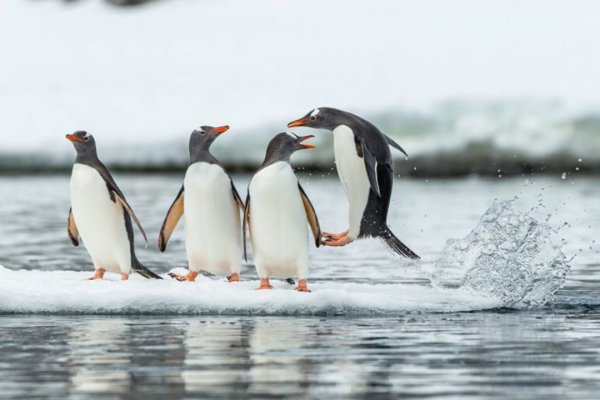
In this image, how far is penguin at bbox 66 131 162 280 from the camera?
10.1 m

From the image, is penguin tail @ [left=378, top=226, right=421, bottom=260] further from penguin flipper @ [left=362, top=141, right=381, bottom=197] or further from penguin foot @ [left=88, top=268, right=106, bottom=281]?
penguin foot @ [left=88, top=268, right=106, bottom=281]

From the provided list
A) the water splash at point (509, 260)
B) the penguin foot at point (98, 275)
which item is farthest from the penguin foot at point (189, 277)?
the water splash at point (509, 260)

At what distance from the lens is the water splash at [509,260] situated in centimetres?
982

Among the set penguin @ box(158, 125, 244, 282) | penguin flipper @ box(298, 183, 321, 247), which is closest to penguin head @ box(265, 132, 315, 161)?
penguin flipper @ box(298, 183, 321, 247)

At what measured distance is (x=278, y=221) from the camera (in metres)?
9.52

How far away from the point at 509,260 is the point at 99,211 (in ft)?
8.05

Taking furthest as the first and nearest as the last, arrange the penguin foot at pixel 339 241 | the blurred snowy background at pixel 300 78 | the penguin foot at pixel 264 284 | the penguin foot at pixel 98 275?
1. the blurred snowy background at pixel 300 78
2. the penguin foot at pixel 339 241
3. the penguin foot at pixel 98 275
4. the penguin foot at pixel 264 284

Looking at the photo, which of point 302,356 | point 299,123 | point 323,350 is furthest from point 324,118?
point 302,356

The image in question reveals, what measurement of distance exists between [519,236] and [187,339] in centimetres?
313

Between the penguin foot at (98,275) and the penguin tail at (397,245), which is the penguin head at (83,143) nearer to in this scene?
the penguin foot at (98,275)

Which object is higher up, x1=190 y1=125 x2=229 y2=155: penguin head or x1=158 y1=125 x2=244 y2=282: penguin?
x1=190 y1=125 x2=229 y2=155: penguin head

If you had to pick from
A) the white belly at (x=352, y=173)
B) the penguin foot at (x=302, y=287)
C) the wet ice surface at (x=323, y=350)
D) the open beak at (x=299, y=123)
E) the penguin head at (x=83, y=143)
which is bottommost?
the wet ice surface at (x=323, y=350)

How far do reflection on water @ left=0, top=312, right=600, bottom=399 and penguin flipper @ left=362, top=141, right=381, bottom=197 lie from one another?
135 centimetres

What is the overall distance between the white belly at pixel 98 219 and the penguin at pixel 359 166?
46.9 inches
